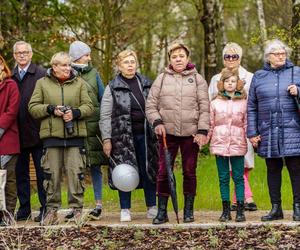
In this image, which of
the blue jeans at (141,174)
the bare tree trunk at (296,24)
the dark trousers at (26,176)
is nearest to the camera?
the blue jeans at (141,174)

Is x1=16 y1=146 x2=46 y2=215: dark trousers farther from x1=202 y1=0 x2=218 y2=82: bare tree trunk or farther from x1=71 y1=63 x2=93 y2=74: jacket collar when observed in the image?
x1=202 y1=0 x2=218 y2=82: bare tree trunk

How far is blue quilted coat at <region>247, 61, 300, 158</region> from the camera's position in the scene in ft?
28.1

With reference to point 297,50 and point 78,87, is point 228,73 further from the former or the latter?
point 297,50

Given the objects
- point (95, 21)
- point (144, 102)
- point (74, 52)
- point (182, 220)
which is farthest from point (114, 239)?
point (95, 21)

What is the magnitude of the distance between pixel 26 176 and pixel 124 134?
1639mm

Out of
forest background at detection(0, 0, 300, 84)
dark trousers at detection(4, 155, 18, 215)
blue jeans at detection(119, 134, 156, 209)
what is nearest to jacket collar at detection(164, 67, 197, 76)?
blue jeans at detection(119, 134, 156, 209)

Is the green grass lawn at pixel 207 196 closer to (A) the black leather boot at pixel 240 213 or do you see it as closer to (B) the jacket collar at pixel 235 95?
(A) the black leather boot at pixel 240 213

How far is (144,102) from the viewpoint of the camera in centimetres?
917

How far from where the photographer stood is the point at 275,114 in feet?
28.2

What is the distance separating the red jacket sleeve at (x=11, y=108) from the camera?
9102 mm

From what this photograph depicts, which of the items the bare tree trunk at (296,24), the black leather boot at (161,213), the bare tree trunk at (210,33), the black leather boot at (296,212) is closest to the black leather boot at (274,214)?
the black leather boot at (296,212)

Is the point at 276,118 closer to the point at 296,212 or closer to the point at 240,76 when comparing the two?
the point at 296,212

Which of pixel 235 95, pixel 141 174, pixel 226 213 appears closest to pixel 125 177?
pixel 141 174

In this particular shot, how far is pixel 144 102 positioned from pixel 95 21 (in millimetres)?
11910
